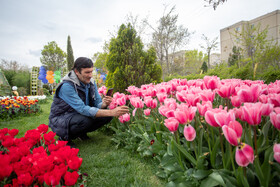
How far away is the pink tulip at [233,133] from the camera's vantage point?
0.85 metres

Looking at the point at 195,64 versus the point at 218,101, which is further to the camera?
the point at 195,64

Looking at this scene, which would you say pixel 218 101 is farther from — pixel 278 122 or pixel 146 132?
pixel 278 122

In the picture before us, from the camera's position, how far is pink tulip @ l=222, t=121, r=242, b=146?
849 mm

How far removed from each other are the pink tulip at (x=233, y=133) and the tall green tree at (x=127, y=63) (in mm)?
3245

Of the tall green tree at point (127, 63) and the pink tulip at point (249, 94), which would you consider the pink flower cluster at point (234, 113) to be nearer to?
the pink tulip at point (249, 94)

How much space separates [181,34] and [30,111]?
18980 mm

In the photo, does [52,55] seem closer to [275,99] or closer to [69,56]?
[69,56]

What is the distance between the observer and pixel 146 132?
2.25 m

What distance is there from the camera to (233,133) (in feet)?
2.78

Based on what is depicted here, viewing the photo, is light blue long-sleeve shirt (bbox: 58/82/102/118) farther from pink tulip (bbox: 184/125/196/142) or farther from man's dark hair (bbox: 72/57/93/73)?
pink tulip (bbox: 184/125/196/142)

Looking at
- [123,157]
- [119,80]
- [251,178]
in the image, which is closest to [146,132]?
[123,157]

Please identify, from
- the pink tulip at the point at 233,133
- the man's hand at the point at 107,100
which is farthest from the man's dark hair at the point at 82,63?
the pink tulip at the point at 233,133

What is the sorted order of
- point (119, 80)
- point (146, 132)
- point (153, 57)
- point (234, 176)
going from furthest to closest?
point (153, 57), point (119, 80), point (146, 132), point (234, 176)

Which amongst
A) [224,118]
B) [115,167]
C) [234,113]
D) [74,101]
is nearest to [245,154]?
[224,118]
